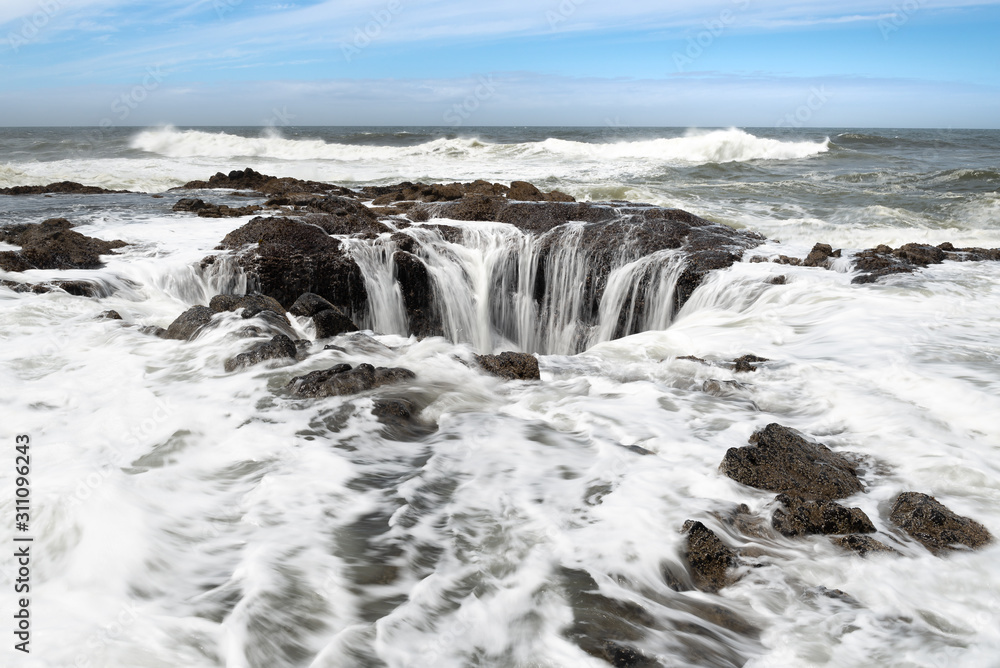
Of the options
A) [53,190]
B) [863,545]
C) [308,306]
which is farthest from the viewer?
[53,190]

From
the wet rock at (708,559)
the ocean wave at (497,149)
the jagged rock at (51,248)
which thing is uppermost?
the ocean wave at (497,149)

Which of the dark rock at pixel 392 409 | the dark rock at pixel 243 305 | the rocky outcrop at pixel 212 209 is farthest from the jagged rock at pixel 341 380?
the rocky outcrop at pixel 212 209

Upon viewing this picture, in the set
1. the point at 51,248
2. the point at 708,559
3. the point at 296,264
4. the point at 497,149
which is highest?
the point at 497,149

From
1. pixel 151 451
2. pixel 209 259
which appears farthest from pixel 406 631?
pixel 209 259

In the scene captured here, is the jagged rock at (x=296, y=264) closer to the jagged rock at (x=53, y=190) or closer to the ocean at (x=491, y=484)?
the ocean at (x=491, y=484)

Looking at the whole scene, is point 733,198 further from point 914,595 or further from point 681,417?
point 914,595

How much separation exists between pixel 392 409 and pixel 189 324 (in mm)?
2650

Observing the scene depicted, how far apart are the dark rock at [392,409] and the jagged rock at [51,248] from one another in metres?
5.13

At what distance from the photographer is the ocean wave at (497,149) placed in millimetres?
34656

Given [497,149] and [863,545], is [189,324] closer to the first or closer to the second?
[863,545]

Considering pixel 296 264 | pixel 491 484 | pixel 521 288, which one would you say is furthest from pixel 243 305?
pixel 521 288

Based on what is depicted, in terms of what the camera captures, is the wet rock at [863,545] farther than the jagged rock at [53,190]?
No

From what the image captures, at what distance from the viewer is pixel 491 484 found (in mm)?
3844

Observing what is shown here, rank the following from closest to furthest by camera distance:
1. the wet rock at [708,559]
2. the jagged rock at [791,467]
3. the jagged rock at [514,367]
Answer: the wet rock at [708,559] → the jagged rock at [791,467] → the jagged rock at [514,367]
